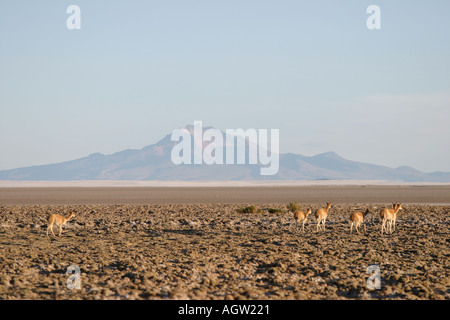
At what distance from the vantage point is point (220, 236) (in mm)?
19438

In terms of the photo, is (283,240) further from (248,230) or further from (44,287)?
(44,287)

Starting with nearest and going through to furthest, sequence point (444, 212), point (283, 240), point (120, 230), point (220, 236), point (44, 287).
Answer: point (44, 287)
point (283, 240)
point (220, 236)
point (120, 230)
point (444, 212)

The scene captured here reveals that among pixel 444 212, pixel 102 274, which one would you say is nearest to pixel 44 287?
pixel 102 274

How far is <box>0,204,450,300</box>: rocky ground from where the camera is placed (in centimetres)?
1107

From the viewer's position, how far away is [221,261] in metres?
14.2

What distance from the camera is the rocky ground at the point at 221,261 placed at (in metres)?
11.1

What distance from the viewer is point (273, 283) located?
11883mm

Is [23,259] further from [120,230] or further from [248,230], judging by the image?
[248,230]

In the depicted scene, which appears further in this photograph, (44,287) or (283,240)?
(283,240)
